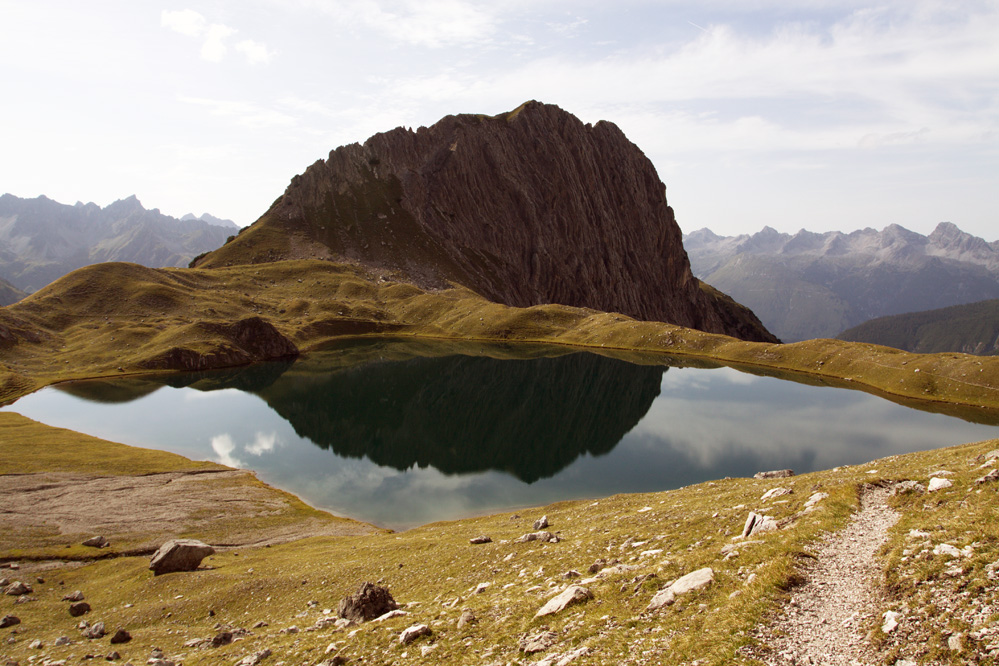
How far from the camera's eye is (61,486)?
187 feet

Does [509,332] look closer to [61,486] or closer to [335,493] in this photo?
[335,493]

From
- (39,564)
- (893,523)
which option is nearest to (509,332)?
(39,564)

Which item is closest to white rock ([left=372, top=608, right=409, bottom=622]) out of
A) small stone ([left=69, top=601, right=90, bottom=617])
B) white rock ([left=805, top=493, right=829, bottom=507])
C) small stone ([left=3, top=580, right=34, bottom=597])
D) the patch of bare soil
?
white rock ([left=805, top=493, right=829, bottom=507])

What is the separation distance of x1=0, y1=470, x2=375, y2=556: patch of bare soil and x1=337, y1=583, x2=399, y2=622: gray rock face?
28.5 metres

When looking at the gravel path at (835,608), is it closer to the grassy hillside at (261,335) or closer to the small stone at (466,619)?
the small stone at (466,619)

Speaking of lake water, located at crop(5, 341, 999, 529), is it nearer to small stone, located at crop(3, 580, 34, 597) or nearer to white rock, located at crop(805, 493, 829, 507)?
small stone, located at crop(3, 580, 34, 597)

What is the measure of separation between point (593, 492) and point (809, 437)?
132 feet

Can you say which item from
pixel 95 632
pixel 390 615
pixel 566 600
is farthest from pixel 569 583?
pixel 95 632

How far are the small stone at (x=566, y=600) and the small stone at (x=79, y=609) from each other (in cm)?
2965

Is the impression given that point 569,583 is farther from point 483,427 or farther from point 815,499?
point 483,427

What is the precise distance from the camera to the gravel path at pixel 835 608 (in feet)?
42.3

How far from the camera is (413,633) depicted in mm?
18688

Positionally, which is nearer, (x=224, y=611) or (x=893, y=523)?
(x=893, y=523)

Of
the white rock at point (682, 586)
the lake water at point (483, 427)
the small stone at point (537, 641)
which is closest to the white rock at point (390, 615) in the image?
the small stone at point (537, 641)
